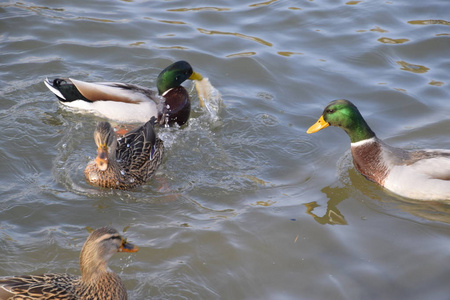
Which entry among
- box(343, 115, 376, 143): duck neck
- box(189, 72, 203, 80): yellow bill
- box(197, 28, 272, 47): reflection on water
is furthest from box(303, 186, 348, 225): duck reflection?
box(197, 28, 272, 47): reflection on water

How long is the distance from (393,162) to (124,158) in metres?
2.88

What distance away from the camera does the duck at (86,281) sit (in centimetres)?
422

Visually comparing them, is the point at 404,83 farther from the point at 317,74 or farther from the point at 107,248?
the point at 107,248

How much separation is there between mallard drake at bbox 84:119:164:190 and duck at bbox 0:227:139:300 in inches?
65.3

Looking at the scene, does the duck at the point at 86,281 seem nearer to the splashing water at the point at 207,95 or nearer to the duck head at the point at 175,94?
the duck head at the point at 175,94

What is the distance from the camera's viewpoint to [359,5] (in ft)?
Result: 35.2

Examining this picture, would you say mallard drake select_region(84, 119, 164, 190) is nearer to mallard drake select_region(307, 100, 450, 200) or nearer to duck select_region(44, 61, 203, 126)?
duck select_region(44, 61, 203, 126)

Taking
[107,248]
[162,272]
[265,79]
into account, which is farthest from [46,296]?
[265,79]

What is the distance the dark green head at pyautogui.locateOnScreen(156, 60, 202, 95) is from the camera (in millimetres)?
7977

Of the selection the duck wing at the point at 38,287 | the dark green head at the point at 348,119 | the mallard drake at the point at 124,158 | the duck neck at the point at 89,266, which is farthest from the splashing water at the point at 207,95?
the duck wing at the point at 38,287

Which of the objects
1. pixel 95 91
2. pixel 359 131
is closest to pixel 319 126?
pixel 359 131

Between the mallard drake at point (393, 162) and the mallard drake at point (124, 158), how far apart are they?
6.01 feet

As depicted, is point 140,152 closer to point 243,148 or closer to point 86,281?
point 243,148

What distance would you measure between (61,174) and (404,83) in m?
4.93
